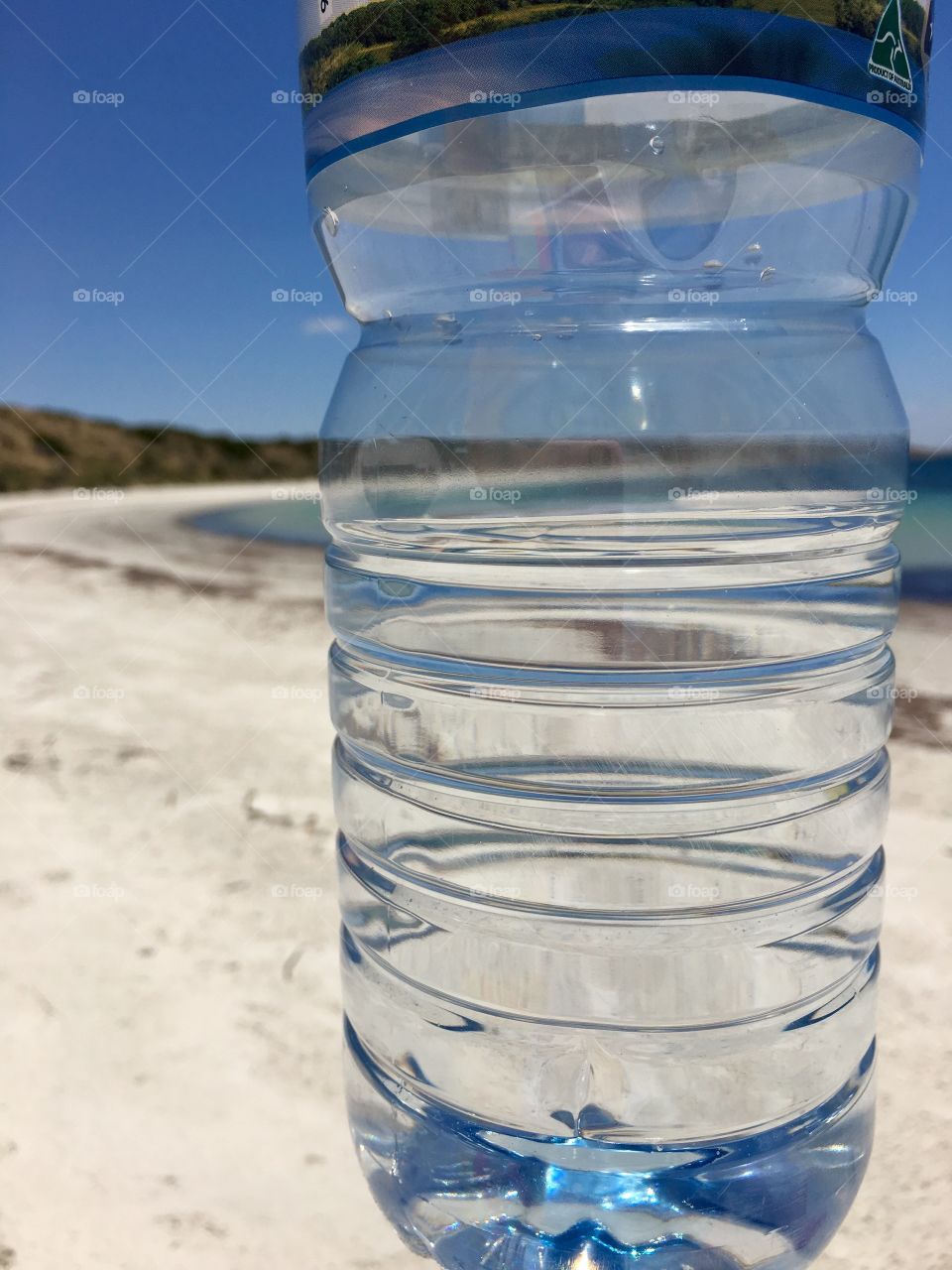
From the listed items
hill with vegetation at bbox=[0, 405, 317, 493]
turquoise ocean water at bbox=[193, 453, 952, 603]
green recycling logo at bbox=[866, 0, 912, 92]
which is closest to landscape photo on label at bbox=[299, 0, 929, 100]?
green recycling logo at bbox=[866, 0, 912, 92]

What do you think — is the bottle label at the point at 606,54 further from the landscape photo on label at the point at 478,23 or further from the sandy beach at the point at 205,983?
the sandy beach at the point at 205,983

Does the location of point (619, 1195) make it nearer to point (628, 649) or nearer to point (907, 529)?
point (628, 649)

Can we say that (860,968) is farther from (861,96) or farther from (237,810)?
(237,810)

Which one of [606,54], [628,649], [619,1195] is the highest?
[606,54]

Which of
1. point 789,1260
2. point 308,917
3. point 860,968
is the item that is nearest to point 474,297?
point 860,968

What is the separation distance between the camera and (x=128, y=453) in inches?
785

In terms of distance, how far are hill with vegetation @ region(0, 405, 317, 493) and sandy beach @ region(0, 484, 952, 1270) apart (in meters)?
12.9

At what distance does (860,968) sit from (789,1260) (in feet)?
1.12

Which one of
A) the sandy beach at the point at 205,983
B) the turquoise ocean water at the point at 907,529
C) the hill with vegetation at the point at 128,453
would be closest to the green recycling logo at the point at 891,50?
the sandy beach at the point at 205,983

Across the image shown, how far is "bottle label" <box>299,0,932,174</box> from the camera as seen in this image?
0.84 m

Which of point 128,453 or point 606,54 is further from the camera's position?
point 128,453

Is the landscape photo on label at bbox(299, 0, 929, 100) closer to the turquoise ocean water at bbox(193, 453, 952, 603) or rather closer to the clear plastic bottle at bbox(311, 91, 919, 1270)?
the clear plastic bottle at bbox(311, 91, 919, 1270)

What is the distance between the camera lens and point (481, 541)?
1131mm

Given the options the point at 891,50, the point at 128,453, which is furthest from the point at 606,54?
the point at 128,453
